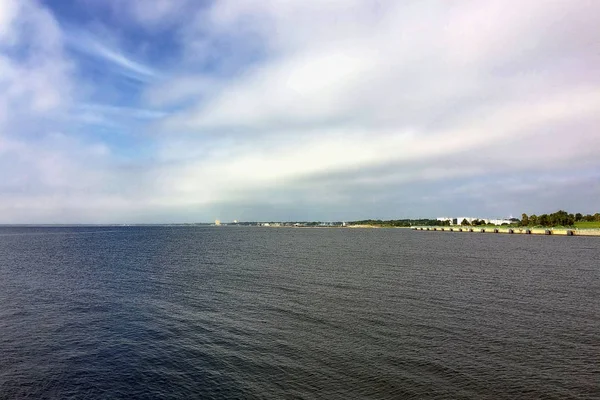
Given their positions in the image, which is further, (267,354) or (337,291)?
(337,291)

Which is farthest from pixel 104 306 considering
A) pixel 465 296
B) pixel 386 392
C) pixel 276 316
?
pixel 465 296

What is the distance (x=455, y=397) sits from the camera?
803 inches

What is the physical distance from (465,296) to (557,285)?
59.1ft

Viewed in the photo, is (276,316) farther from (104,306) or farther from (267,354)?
(104,306)

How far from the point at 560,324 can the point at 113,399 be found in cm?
3620

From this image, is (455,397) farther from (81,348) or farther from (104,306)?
(104,306)

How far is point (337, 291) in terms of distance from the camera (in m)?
49.1

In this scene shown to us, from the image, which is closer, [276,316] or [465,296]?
[276,316]

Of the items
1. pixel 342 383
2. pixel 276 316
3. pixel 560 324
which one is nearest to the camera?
pixel 342 383

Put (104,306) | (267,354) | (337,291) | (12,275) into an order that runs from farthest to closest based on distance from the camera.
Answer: (12,275), (337,291), (104,306), (267,354)

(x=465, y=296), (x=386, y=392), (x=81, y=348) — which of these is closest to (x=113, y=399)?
(x=81, y=348)

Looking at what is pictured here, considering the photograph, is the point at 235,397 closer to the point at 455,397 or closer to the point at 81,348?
the point at 455,397

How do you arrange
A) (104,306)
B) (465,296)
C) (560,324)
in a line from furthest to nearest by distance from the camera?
1. (465,296)
2. (104,306)
3. (560,324)

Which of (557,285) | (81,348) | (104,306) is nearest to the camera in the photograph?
(81,348)
